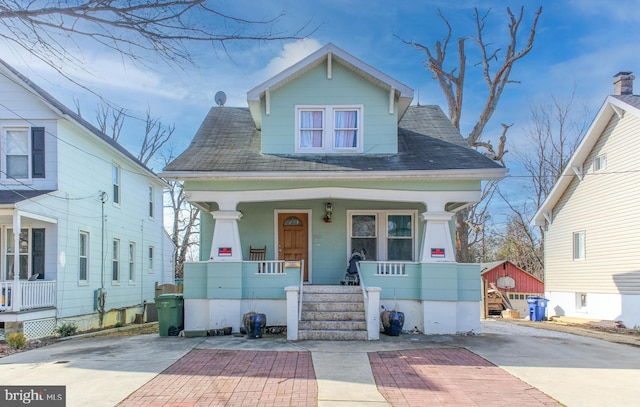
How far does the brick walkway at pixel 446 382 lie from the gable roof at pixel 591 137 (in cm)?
1140

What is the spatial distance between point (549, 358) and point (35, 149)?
13.4 meters

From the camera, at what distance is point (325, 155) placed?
12.7 metres

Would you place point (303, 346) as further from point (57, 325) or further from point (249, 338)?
point (57, 325)

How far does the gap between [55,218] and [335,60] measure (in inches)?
338

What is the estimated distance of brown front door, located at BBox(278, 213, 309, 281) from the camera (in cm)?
1362

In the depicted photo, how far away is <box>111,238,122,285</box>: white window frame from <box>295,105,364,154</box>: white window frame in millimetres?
8704

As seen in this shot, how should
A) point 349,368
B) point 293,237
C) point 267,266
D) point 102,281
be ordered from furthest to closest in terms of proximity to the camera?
point 102,281
point 293,237
point 267,266
point 349,368

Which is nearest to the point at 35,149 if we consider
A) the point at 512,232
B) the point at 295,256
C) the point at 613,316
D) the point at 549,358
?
the point at 295,256

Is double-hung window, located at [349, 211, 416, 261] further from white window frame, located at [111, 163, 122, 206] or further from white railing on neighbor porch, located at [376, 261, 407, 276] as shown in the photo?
white window frame, located at [111, 163, 122, 206]

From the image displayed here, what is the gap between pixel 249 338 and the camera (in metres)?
10.8

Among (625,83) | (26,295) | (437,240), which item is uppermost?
(625,83)

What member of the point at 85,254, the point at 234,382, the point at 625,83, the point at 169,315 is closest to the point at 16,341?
the point at 169,315

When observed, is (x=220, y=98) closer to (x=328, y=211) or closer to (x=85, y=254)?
(x=328, y=211)

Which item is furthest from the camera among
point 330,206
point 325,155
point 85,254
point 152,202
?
point 152,202
